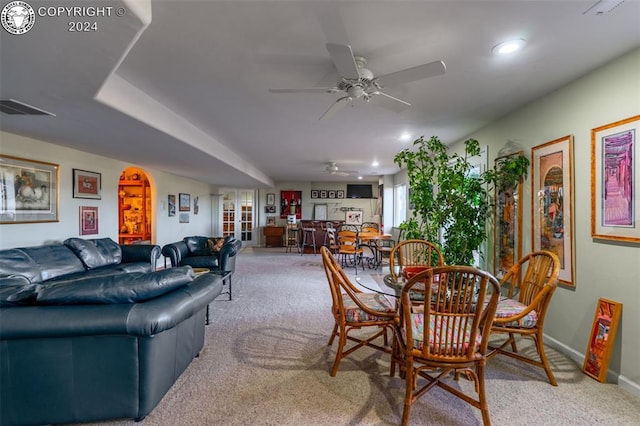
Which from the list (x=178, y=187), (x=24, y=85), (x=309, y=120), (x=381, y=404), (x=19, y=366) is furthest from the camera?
(x=178, y=187)

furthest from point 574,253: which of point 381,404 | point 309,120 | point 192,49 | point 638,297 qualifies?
point 192,49

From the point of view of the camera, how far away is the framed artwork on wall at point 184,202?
786 cm

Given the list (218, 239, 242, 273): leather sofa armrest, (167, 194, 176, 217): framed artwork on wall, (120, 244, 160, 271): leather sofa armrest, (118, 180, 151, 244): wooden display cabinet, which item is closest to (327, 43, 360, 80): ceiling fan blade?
(218, 239, 242, 273): leather sofa armrest

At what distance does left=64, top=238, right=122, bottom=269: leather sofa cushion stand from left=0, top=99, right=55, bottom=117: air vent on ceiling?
178 cm

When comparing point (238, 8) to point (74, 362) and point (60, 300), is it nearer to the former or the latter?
point (60, 300)

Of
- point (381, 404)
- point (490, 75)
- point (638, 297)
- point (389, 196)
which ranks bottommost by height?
point (381, 404)

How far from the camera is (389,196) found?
361 inches

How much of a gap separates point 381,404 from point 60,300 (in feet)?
6.60

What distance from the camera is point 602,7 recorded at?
1.65 meters

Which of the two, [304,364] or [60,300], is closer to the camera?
[60,300]

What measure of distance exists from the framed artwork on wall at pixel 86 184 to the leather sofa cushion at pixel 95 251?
35.8 inches

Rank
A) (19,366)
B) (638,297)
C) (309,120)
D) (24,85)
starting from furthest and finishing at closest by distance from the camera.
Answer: (309,120) < (24,85) < (638,297) < (19,366)

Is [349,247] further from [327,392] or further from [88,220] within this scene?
[88,220]

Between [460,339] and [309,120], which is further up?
[309,120]
